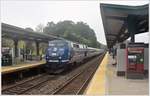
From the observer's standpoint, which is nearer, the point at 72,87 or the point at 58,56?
the point at 72,87

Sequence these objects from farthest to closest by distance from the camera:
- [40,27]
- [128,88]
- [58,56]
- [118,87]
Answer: [40,27] → [58,56] → [118,87] → [128,88]

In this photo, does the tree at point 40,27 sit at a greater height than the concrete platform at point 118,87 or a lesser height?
greater

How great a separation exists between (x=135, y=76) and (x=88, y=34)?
67.8 m

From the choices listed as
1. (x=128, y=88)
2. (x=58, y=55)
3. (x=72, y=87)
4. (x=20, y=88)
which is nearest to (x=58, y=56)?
(x=58, y=55)

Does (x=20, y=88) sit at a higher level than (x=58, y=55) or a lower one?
lower

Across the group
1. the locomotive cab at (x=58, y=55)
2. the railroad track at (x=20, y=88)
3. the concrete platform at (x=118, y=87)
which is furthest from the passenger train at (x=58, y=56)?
the concrete platform at (x=118, y=87)

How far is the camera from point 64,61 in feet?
67.4

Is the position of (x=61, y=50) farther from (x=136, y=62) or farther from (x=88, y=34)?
(x=88, y=34)

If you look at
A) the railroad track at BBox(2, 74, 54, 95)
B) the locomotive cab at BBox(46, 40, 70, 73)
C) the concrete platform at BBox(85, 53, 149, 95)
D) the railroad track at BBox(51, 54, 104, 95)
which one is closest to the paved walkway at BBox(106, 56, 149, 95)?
the concrete platform at BBox(85, 53, 149, 95)

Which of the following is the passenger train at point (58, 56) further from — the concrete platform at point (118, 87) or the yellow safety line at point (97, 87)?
the concrete platform at point (118, 87)

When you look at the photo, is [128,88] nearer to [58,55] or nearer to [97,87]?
[97,87]

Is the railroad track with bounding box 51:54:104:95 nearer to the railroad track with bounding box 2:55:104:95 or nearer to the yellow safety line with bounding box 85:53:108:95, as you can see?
the railroad track with bounding box 2:55:104:95

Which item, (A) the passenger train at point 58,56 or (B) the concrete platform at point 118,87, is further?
(A) the passenger train at point 58,56

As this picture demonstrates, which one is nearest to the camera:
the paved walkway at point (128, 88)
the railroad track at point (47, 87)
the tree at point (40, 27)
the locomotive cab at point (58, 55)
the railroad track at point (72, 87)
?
the paved walkway at point (128, 88)
